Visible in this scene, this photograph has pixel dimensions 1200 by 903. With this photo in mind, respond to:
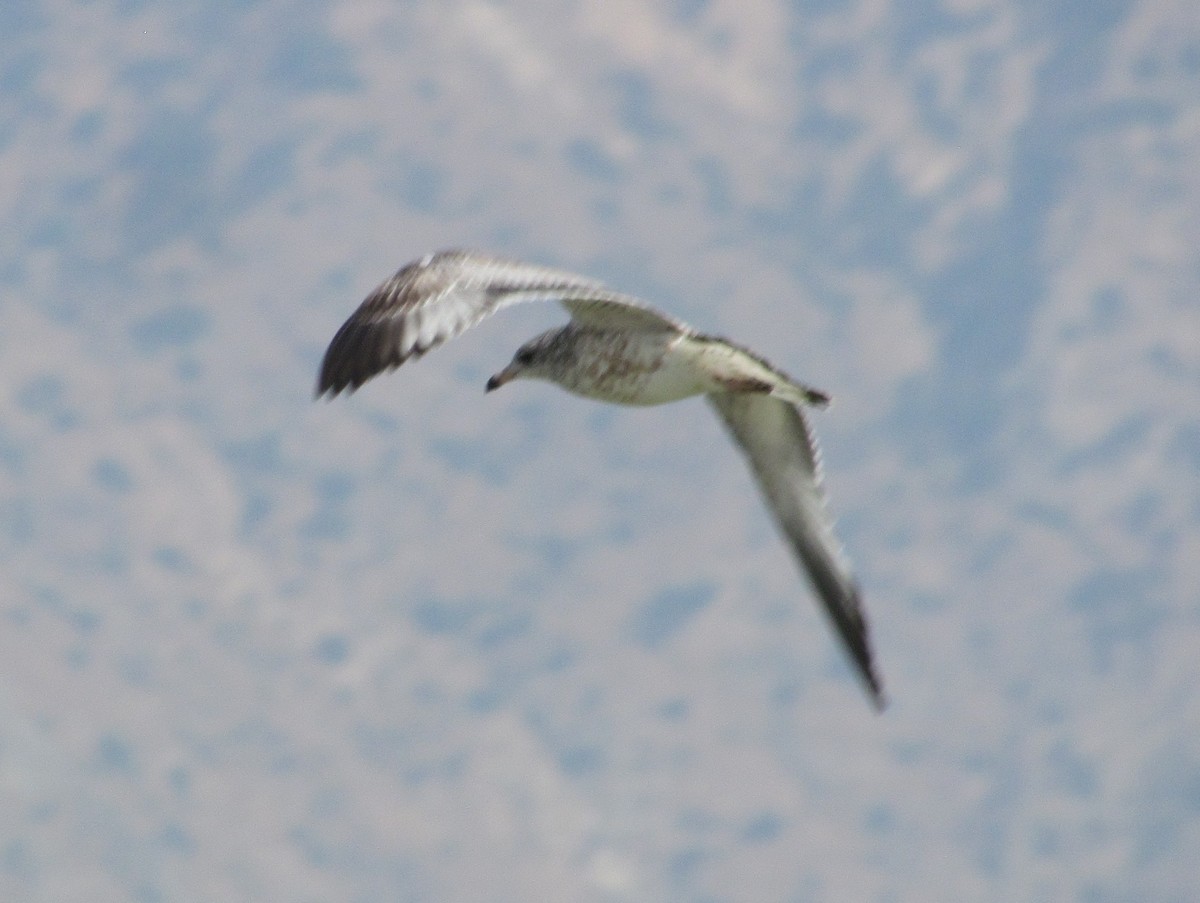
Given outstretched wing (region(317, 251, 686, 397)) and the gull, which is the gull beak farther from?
outstretched wing (region(317, 251, 686, 397))

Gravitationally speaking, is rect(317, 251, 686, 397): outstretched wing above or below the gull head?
below

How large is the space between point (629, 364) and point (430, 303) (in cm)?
173

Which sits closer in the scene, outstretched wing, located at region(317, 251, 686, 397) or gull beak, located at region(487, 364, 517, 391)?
outstretched wing, located at region(317, 251, 686, 397)

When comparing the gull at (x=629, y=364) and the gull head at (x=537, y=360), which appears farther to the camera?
the gull head at (x=537, y=360)

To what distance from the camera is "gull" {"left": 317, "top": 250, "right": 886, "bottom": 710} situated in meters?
10.1

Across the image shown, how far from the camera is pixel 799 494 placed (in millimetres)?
12539

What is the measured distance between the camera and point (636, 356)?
38.3 ft

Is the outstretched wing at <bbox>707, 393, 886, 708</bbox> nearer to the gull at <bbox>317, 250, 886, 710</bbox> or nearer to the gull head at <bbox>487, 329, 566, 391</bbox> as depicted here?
the gull at <bbox>317, 250, 886, 710</bbox>

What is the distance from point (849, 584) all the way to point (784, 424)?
3.10 ft

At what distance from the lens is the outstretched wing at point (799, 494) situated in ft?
40.4

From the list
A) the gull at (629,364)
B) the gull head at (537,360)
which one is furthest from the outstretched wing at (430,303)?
the gull head at (537,360)

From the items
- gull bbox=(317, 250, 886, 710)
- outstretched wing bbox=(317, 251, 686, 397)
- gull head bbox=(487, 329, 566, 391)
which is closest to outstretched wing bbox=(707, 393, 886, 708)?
gull bbox=(317, 250, 886, 710)

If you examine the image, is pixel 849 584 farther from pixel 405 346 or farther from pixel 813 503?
pixel 405 346

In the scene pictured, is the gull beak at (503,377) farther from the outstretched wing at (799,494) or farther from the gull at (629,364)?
the outstretched wing at (799,494)
